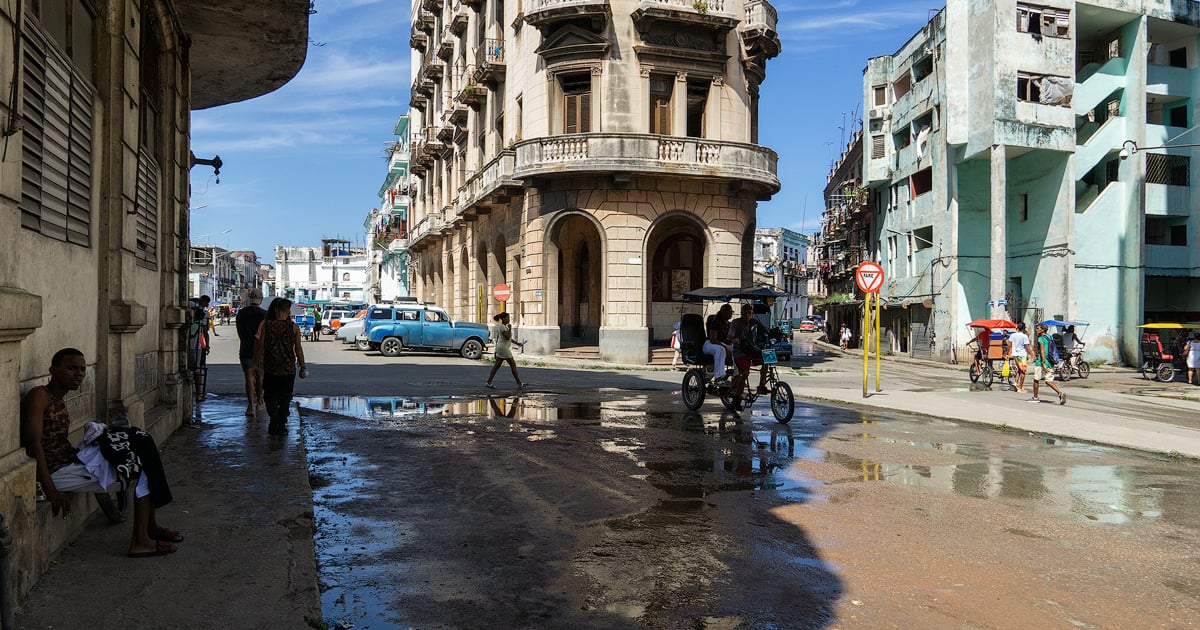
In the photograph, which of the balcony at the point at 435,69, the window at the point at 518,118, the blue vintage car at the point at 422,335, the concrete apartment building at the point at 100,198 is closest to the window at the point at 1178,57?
the window at the point at 518,118

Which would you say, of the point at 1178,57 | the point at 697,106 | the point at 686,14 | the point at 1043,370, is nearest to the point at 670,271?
the point at 697,106

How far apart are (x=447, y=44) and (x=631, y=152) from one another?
18828 millimetres

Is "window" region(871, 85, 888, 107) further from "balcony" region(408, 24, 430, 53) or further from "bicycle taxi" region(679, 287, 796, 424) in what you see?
"bicycle taxi" region(679, 287, 796, 424)

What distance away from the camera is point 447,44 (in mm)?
42719

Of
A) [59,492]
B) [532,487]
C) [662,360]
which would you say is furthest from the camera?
[662,360]

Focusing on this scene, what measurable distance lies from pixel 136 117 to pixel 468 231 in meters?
32.1

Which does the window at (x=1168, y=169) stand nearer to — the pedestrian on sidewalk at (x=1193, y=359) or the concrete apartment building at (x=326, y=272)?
the pedestrian on sidewalk at (x=1193, y=359)

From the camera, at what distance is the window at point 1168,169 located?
3447 cm

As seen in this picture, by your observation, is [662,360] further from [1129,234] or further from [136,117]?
[136,117]

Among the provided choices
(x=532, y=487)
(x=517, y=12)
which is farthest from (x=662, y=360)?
(x=532, y=487)

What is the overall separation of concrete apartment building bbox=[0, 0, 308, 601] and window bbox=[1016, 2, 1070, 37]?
95.7 feet

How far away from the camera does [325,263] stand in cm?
13400

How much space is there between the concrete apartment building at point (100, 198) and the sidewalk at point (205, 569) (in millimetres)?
224

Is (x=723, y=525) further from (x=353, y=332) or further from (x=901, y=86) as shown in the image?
(x=901, y=86)
